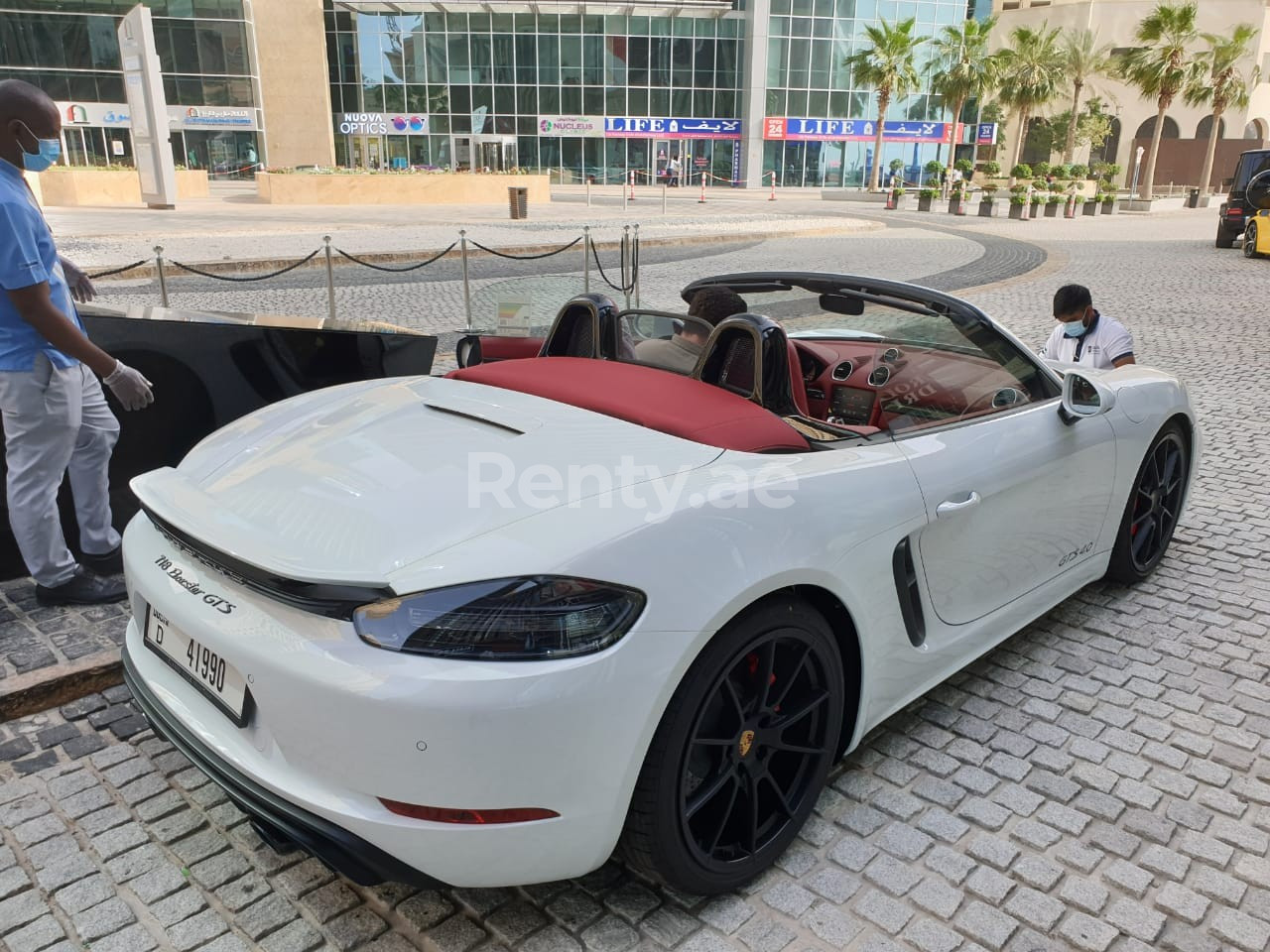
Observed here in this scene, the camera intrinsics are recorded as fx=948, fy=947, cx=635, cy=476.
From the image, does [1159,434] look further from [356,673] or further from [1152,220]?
[1152,220]

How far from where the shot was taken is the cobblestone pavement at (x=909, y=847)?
2.28 meters

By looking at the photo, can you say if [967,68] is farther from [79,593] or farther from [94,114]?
[79,593]

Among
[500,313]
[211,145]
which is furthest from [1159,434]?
[211,145]

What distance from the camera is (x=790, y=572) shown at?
2264 millimetres

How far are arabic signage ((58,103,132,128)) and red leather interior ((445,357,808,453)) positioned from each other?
48.1 meters

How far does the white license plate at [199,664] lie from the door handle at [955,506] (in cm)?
190

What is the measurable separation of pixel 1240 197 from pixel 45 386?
2586 cm

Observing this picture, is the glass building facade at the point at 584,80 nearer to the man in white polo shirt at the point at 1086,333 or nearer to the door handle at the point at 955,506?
the man in white polo shirt at the point at 1086,333

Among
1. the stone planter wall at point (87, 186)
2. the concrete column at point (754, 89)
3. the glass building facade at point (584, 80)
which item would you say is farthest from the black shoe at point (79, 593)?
the concrete column at point (754, 89)

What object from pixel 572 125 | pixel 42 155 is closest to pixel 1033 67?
pixel 572 125

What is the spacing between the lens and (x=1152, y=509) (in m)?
4.26

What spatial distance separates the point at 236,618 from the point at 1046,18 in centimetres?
8642

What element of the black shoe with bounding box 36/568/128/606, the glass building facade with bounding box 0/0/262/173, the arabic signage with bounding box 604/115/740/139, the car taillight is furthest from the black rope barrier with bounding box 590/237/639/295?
the arabic signage with bounding box 604/115/740/139

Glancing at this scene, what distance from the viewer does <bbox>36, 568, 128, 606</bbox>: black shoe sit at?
3.89m
